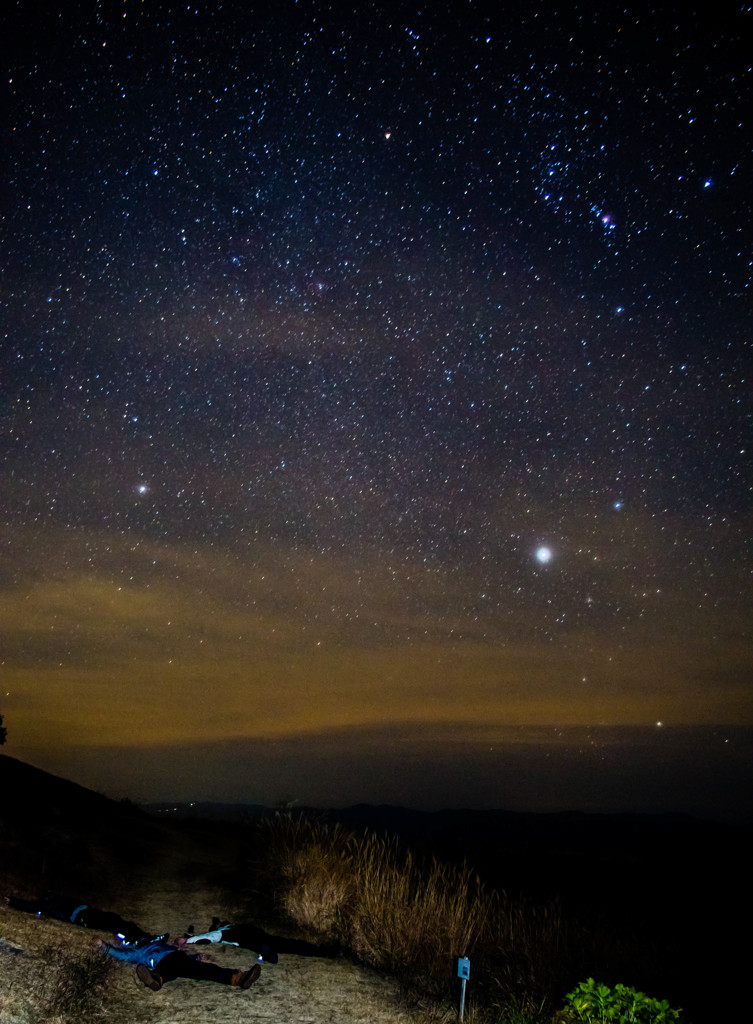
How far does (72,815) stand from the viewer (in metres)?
15.0

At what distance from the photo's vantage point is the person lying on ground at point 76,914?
7234mm

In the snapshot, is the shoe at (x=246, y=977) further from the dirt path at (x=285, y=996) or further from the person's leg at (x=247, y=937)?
the person's leg at (x=247, y=937)

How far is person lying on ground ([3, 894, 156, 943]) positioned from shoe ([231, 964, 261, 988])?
125 centimetres

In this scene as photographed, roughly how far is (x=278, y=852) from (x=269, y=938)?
13.6 feet

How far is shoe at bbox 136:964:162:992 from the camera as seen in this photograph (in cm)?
577

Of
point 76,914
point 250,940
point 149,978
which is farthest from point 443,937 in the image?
point 76,914

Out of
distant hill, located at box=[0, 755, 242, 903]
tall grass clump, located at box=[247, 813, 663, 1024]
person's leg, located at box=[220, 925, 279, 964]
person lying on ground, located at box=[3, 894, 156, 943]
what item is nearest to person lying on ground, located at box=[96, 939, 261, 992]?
person lying on ground, located at box=[3, 894, 156, 943]

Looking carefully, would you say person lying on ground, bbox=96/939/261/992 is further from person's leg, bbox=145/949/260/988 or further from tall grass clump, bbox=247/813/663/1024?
tall grass clump, bbox=247/813/663/1024

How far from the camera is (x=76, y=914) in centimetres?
744

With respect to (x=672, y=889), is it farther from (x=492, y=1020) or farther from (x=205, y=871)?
(x=492, y=1020)

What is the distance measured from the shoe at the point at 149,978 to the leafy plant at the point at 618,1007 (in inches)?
118

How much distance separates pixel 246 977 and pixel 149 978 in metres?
0.77

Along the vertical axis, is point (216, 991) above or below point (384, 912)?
below

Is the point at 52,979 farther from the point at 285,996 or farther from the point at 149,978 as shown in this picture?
the point at 285,996
